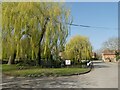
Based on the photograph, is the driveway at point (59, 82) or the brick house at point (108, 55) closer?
the driveway at point (59, 82)

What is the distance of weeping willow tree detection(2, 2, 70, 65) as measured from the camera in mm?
21250

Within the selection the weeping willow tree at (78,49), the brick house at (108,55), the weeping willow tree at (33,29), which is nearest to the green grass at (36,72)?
the weeping willow tree at (33,29)

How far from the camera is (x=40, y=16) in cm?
2311

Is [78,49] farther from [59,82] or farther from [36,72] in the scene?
[59,82]

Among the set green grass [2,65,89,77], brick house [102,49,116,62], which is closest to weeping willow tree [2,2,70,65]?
green grass [2,65,89,77]

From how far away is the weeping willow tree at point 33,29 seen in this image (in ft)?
69.7

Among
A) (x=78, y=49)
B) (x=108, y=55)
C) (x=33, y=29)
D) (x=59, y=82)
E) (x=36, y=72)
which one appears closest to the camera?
(x=59, y=82)

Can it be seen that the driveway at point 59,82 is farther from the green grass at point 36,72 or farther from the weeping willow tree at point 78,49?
the weeping willow tree at point 78,49

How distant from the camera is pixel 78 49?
144 ft

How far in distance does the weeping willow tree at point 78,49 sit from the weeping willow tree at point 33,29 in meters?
16.1

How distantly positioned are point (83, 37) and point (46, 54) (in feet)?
80.5

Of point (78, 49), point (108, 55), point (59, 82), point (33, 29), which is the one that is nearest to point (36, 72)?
point (33, 29)

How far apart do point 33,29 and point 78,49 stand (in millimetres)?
22685

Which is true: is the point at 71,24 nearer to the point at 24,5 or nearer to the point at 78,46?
the point at 24,5
